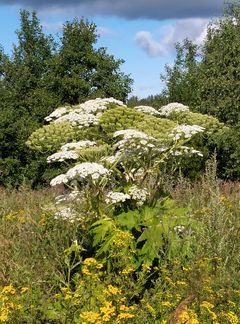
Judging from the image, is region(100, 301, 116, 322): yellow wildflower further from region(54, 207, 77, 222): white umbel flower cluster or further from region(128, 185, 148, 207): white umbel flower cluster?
region(54, 207, 77, 222): white umbel flower cluster

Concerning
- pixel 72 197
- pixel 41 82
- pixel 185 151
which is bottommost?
pixel 72 197

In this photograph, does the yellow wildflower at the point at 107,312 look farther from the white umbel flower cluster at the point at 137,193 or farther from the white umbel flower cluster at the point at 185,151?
the white umbel flower cluster at the point at 185,151

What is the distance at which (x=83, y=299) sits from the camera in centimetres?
511

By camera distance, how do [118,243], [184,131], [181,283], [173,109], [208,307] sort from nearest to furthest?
1. [208,307]
2. [181,283]
3. [118,243]
4. [184,131]
5. [173,109]

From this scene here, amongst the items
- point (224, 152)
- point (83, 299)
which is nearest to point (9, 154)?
point (224, 152)

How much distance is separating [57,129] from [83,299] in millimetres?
3014

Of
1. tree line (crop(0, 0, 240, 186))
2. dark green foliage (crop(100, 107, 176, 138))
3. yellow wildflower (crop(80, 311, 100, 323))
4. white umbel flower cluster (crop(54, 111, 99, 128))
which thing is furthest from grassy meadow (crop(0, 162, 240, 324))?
tree line (crop(0, 0, 240, 186))

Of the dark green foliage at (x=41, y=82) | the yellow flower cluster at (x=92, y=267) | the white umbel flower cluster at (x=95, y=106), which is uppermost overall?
the dark green foliage at (x=41, y=82)

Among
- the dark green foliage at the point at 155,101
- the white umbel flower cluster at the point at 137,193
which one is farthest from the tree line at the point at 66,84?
the white umbel flower cluster at the point at 137,193

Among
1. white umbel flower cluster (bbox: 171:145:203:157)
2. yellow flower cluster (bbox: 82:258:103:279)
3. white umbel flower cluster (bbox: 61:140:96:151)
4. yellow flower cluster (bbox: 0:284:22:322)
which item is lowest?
yellow flower cluster (bbox: 0:284:22:322)

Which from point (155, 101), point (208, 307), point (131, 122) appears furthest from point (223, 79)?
point (208, 307)

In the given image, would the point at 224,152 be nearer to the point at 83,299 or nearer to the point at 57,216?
the point at 57,216

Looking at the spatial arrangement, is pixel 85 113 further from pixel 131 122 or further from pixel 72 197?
pixel 72 197

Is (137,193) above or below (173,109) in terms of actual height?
below
